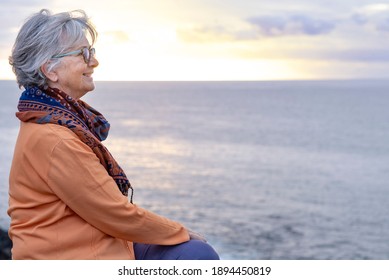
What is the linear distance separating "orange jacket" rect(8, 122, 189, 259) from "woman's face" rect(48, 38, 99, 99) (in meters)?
0.27

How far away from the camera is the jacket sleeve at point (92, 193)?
260 cm

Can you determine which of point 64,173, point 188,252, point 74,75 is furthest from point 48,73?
point 188,252

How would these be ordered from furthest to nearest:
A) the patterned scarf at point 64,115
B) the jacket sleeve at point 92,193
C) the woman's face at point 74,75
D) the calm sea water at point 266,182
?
the calm sea water at point 266,182, the woman's face at point 74,75, the patterned scarf at point 64,115, the jacket sleeve at point 92,193

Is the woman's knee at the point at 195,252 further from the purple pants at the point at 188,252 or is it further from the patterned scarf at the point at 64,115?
the patterned scarf at the point at 64,115

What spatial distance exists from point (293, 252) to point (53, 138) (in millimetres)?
18624

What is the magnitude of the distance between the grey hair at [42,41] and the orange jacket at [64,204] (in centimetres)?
26

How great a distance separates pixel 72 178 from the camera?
2605 millimetres

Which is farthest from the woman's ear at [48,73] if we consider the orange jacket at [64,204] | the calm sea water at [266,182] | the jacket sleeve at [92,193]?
the calm sea water at [266,182]

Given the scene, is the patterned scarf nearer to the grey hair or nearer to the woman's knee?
the grey hair

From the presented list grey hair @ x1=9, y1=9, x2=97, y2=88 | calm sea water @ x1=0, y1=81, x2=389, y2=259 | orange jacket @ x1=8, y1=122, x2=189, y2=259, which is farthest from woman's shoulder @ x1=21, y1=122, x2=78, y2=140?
calm sea water @ x1=0, y1=81, x2=389, y2=259

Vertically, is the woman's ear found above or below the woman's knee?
above

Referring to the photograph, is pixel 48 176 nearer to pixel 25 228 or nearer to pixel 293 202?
pixel 25 228

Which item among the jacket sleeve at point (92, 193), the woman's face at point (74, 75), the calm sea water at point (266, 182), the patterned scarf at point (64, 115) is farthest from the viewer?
the calm sea water at point (266, 182)

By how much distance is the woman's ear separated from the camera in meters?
2.79
